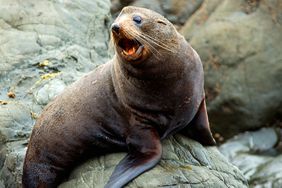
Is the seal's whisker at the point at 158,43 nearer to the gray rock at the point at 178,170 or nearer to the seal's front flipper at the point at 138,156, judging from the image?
the seal's front flipper at the point at 138,156

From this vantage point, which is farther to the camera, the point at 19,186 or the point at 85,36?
the point at 85,36

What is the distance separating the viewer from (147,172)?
6.71 m

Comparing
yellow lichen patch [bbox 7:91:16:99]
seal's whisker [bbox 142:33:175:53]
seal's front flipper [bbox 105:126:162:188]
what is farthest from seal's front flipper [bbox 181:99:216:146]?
Answer: yellow lichen patch [bbox 7:91:16:99]

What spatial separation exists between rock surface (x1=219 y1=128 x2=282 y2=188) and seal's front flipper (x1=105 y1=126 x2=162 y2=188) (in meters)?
4.21

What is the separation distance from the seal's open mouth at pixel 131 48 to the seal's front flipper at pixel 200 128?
3.45 feet

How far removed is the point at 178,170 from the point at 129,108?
71cm

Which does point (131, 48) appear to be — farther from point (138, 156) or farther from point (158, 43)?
point (138, 156)

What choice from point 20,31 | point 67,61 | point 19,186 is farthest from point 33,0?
point 19,186

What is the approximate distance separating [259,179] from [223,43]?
2.52m

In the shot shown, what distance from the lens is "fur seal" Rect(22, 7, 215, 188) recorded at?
6699mm

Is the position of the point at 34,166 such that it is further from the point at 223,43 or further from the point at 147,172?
the point at 223,43

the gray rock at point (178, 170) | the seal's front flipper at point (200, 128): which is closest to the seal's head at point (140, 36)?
the seal's front flipper at point (200, 128)

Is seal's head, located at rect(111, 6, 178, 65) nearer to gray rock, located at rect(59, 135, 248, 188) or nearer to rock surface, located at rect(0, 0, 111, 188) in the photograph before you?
gray rock, located at rect(59, 135, 248, 188)

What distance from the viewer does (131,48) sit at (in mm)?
6602
